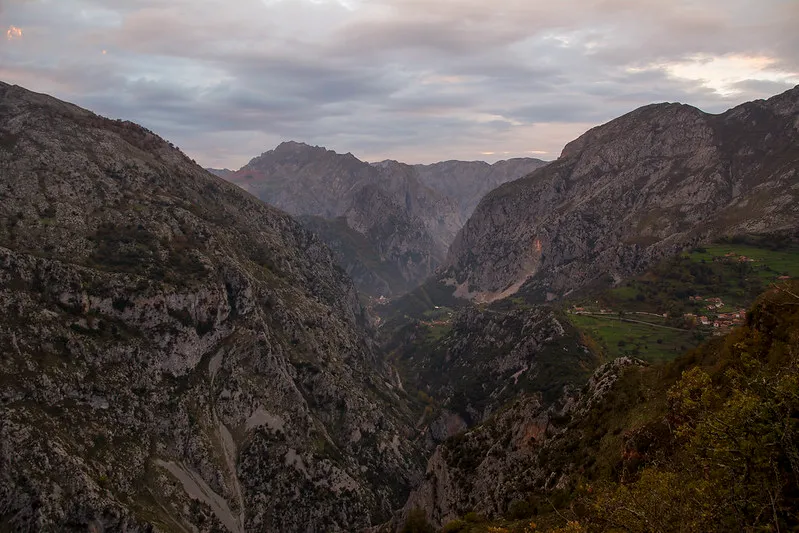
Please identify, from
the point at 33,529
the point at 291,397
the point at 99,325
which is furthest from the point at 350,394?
the point at 33,529

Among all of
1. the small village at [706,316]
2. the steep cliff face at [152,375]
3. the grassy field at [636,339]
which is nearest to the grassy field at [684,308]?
the grassy field at [636,339]

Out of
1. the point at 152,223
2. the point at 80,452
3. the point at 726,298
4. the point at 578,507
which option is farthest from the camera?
the point at 726,298

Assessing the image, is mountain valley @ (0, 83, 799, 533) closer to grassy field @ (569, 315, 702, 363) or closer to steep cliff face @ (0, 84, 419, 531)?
steep cliff face @ (0, 84, 419, 531)

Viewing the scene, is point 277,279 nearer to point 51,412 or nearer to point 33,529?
point 51,412

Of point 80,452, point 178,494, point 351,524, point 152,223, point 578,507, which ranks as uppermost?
point 152,223

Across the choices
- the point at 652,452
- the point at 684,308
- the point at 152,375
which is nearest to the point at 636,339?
the point at 684,308

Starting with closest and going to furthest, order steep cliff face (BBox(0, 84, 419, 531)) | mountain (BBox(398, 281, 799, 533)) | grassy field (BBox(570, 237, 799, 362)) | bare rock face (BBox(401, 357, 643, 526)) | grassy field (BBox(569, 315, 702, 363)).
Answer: mountain (BBox(398, 281, 799, 533)) → bare rock face (BBox(401, 357, 643, 526)) → steep cliff face (BBox(0, 84, 419, 531)) → grassy field (BBox(569, 315, 702, 363)) → grassy field (BBox(570, 237, 799, 362))

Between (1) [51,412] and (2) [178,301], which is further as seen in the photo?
(2) [178,301]

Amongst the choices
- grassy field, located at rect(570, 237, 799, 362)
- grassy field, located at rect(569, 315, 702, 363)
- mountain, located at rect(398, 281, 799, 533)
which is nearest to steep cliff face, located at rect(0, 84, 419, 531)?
mountain, located at rect(398, 281, 799, 533)
